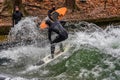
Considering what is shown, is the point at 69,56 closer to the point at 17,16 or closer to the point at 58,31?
the point at 58,31

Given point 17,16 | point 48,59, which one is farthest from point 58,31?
point 17,16

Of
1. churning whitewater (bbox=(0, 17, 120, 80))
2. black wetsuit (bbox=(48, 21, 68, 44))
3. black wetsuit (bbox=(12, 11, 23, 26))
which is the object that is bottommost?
churning whitewater (bbox=(0, 17, 120, 80))

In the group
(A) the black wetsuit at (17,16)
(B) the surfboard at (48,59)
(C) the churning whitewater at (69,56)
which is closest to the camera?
(C) the churning whitewater at (69,56)

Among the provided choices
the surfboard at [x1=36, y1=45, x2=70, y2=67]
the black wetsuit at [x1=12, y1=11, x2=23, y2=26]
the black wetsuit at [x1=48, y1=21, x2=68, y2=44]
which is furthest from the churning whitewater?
the black wetsuit at [x1=48, y1=21, x2=68, y2=44]

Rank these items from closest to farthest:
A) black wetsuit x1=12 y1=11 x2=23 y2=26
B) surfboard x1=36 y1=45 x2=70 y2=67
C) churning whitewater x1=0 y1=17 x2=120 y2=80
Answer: churning whitewater x1=0 y1=17 x2=120 y2=80 < surfboard x1=36 y1=45 x2=70 y2=67 < black wetsuit x1=12 y1=11 x2=23 y2=26

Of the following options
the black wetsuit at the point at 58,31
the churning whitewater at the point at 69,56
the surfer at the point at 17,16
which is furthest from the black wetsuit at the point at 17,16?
the black wetsuit at the point at 58,31

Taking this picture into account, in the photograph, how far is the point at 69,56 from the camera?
523 inches

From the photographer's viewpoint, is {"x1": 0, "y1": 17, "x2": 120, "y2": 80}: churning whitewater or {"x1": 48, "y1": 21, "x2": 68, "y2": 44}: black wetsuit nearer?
{"x1": 0, "y1": 17, "x2": 120, "y2": 80}: churning whitewater

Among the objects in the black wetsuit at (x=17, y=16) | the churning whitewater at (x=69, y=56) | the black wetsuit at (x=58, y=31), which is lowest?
the churning whitewater at (x=69, y=56)

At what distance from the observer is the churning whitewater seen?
38.1 feet

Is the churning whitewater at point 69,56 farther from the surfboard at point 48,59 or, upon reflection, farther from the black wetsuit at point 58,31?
the black wetsuit at point 58,31

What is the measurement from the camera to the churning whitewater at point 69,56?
11.6 metres

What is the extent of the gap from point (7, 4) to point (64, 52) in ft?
23.0

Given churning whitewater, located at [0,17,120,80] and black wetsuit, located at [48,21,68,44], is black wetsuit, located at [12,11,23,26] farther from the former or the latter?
black wetsuit, located at [48,21,68,44]
